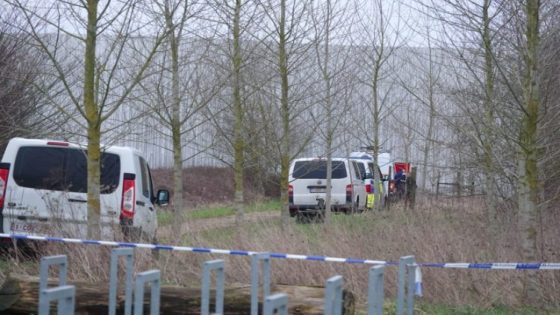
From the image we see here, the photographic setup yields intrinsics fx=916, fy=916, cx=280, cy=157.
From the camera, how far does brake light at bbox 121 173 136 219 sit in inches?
463

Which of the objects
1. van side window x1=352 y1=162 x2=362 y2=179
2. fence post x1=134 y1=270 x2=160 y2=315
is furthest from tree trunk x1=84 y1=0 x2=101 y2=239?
van side window x1=352 y1=162 x2=362 y2=179

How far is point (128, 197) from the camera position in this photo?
1181 centimetres

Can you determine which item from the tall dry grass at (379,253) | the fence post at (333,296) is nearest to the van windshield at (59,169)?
the tall dry grass at (379,253)

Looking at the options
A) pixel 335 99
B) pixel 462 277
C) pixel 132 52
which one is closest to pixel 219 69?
pixel 132 52

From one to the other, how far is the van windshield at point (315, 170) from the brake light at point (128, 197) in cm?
912

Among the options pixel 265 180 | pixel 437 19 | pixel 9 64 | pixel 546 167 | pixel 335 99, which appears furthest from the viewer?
pixel 265 180

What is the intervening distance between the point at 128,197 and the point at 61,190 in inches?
35.7

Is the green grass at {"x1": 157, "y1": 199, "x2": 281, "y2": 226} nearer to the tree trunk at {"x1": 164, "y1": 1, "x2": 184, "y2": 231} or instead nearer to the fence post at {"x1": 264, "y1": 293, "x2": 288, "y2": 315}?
the tree trunk at {"x1": 164, "y1": 1, "x2": 184, "y2": 231}

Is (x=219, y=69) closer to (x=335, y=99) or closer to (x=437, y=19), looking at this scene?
(x=335, y=99)

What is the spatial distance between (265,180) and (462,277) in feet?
65.9

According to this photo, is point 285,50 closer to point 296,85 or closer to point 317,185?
point 296,85

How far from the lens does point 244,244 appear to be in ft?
40.0

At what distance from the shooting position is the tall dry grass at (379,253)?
1037 cm

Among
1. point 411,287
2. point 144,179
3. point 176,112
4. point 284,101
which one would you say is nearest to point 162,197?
point 144,179
